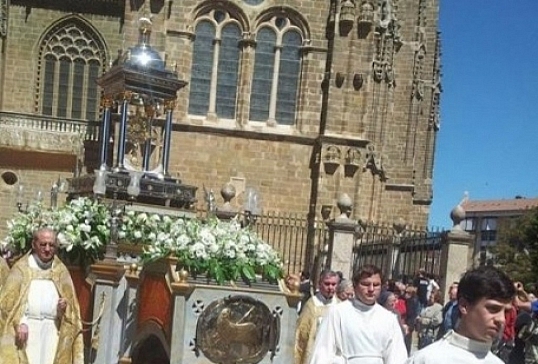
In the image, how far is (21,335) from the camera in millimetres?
7918

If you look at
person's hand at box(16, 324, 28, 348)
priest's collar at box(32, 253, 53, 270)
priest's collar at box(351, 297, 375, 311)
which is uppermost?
priest's collar at box(351, 297, 375, 311)

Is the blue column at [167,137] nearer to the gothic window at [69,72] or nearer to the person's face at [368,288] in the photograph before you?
the person's face at [368,288]

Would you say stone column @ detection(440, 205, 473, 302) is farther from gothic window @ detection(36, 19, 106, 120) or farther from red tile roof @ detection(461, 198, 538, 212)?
red tile roof @ detection(461, 198, 538, 212)

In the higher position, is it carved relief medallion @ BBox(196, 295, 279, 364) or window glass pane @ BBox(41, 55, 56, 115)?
window glass pane @ BBox(41, 55, 56, 115)

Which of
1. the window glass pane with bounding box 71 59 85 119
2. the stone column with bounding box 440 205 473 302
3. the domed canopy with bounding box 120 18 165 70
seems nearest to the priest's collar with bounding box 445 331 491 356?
the domed canopy with bounding box 120 18 165 70

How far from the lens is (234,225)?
916cm

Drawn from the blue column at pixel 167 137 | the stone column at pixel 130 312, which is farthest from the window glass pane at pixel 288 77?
the stone column at pixel 130 312

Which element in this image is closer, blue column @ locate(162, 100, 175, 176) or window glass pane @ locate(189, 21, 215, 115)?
blue column @ locate(162, 100, 175, 176)

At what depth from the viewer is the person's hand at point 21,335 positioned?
793 centimetres

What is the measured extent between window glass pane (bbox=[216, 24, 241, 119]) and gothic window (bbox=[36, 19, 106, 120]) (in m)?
5.25

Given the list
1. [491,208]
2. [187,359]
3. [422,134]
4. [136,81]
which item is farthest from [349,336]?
[491,208]

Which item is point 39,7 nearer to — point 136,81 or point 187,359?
point 136,81

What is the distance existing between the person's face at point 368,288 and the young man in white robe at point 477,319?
2.85 metres

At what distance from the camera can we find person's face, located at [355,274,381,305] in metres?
6.45
